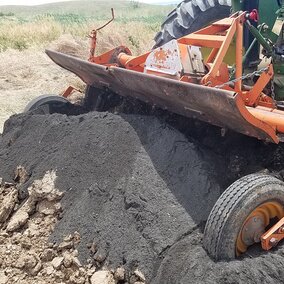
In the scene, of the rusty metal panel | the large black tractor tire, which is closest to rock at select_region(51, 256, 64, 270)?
the rusty metal panel

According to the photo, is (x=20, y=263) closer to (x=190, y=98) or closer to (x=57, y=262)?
(x=57, y=262)

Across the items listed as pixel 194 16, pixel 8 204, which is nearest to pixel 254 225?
pixel 8 204

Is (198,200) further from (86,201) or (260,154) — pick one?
(86,201)

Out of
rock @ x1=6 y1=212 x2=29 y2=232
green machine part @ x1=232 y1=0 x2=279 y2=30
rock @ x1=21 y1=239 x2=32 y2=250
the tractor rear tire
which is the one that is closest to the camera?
the tractor rear tire

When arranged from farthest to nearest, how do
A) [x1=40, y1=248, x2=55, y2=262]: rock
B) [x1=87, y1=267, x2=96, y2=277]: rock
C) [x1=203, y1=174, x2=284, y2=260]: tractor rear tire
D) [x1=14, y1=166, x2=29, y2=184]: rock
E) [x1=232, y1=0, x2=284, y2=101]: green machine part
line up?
[x1=232, y1=0, x2=284, y2=101]: green machine part < [x1=14, y1=166, x2=29, y2=184]: rock < [x1=40, y1=248, x2=55, y2=262]: rock < [x1=87, y1=267, x2=96, y2=277]: rock < [x1=203, y1=174, x2=284, y2=260]: tractor rear tire

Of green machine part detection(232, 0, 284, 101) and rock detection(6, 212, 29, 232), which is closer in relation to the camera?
rock detection(6, 212, 29, 232)

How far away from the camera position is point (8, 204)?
4.12 metres

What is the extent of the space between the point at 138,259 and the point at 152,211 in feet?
1.26

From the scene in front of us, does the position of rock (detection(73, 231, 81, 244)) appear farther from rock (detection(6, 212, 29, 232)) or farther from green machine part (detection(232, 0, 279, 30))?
green machine part (detection(232, 0, 279, 30))

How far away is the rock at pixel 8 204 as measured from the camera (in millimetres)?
4023

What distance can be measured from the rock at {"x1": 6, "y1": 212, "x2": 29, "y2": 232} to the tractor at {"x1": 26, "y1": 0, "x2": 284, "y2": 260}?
150 cm

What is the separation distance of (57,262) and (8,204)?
3.12 ft

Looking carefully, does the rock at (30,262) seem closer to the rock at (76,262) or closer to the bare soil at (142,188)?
the bare soil at (142,188)

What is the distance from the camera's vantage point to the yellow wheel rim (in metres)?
2.95
